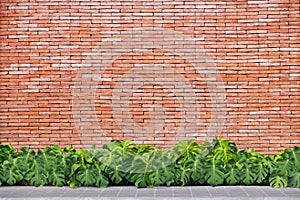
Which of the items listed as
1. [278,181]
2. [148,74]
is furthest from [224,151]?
[148,74]

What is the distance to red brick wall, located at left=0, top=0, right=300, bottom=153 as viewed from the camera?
8.56 m

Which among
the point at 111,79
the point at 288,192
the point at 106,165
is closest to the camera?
the point at 288,192

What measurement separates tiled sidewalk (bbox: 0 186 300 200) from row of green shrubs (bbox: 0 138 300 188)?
16 cm

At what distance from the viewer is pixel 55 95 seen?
8648mm

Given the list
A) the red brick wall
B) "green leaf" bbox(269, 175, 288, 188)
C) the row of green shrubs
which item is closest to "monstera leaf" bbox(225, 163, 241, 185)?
the row of green shrubs

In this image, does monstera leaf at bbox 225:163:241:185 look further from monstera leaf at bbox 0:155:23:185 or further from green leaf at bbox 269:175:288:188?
monstera leaf at bbox 0:155:23:185

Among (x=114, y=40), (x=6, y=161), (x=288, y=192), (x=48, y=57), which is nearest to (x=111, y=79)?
(x=114, y=40)

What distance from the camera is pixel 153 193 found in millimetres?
6742

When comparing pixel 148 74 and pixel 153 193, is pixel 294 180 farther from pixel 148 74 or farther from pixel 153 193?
pixel 148 74

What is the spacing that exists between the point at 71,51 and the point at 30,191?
299 centimetres

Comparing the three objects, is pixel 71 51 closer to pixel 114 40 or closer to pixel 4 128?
pixel 114 40

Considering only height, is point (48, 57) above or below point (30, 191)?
above

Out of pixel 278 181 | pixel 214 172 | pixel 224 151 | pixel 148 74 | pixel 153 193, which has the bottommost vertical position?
pixel 153 193

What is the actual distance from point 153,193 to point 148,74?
8.88ft
